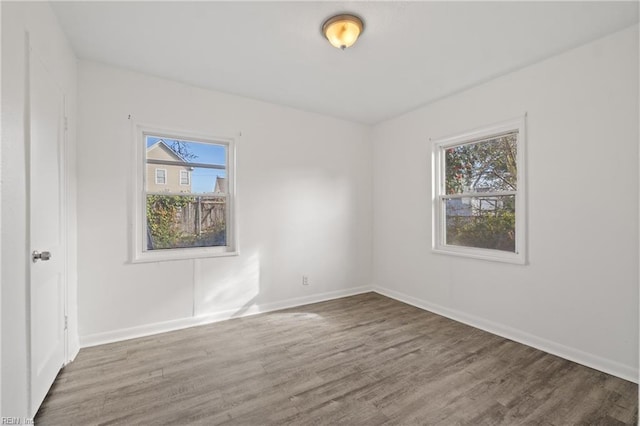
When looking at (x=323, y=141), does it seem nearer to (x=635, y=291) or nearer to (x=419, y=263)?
(x=419, y=263)

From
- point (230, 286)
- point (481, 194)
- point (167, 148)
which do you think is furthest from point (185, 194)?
point (481, 194)

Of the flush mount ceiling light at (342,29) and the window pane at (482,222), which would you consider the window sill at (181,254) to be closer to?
the flush mount ceiling light at (342,29)

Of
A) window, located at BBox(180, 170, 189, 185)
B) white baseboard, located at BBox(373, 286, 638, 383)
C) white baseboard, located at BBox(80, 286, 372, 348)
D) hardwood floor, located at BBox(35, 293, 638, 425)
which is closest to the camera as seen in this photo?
hardwood floor, located at BBox(35, 293, 638, 425)

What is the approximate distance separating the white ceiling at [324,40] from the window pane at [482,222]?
131cm

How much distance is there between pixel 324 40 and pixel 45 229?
244 centimetres

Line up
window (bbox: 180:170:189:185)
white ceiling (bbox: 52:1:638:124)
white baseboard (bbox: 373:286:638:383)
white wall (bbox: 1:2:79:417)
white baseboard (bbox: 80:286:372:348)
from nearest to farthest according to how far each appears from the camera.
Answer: white wall (bbox: 1:2:79:417)
white ceiling (bbox: 52:1:638:124)
white baseboard (bbox: 373:286:638:383)
white baseboard (bbox: 80:286:372:348)
window (bbox: 180:170:189:185)

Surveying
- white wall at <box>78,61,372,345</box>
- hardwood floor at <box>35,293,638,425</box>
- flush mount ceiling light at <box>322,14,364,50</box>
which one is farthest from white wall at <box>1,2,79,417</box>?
flush mount ceiling light at <box>322,14,364,50</box>

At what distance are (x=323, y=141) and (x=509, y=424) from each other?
3511mm

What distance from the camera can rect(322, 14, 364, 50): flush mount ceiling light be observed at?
2.10 metres

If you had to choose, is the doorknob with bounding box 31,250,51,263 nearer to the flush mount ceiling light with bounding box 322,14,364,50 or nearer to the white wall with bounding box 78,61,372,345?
the white wall with bounding box 78,61,372,345

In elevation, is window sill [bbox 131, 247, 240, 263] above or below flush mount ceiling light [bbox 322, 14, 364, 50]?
below

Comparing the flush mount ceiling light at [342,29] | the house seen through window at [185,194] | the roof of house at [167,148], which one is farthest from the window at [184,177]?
the flush mount ceiling light at [342,29]

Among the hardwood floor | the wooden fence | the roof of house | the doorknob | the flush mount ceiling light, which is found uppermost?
the flush mount ceiling light

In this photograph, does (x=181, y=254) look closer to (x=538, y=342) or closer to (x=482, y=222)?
(x=482, y=222)
